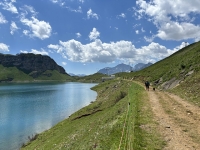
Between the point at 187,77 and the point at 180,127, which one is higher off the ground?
the point at 187,77

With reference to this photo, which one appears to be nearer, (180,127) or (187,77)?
(180,127)

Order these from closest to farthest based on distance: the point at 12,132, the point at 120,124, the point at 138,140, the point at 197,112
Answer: the point at 138,140 < the point at 120,124 < the point at 197,112 < the point at 12,132

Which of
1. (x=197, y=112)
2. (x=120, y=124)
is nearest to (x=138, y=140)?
(x=120, y=124)

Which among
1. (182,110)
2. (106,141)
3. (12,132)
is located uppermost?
(182,110)

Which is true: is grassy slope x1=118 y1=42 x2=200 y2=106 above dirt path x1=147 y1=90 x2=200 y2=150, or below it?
above

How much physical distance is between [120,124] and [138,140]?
5429 millimetres

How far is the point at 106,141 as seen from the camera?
666 inches

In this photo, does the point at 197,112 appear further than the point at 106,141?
Yes

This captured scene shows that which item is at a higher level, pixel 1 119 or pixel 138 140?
pixel 138 140

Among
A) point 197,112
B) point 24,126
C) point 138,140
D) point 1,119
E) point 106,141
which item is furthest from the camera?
point 1,119

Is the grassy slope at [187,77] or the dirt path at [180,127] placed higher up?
the grassy slope at [187,77]

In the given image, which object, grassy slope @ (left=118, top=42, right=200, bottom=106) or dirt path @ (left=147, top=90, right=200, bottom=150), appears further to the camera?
grassy slope @ (left=118, top=42, right=200, bottom=106)

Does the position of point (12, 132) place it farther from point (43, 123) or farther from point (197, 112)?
point (197, 112)

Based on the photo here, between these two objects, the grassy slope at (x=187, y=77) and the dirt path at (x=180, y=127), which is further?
the grassy slope at (x=187, y=77)
